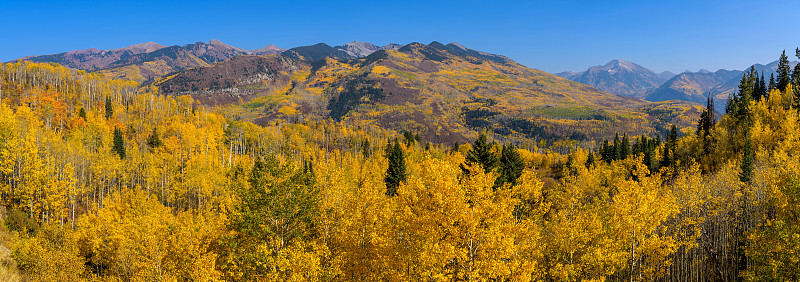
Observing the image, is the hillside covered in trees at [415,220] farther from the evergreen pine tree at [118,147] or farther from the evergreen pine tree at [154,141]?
the evergreen pine tree at [154,141]

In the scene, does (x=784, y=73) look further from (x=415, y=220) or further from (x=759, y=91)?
(x=415, y=220)

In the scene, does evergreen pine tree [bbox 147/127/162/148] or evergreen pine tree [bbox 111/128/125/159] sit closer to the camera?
evergreen pine tree [bbox 111/128/125/159]

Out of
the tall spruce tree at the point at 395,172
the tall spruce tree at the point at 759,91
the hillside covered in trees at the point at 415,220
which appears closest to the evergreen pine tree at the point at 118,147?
the hillside covered in trees at the point at 415,220

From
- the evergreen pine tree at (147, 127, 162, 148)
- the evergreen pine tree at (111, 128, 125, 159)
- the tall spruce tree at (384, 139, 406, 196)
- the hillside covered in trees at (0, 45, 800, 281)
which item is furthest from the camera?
the evergreen pine tree at (147, 127, 162, 148)

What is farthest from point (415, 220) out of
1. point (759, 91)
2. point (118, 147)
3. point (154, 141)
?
point (759, 91)

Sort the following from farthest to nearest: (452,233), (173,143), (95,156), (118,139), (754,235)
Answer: (173,143) → (118,139) → (95,156) → (754,235) → (452,233)

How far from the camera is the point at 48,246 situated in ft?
121

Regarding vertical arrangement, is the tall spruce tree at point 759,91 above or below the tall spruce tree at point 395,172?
above

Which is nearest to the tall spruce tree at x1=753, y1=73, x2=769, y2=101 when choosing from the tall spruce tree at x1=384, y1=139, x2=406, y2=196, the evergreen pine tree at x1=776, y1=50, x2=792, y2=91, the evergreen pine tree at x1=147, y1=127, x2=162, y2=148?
the evergreen pine tree at x1=776, y1=50, x2=792, y2=91

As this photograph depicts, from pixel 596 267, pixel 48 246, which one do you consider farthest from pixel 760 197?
pixel 48 246

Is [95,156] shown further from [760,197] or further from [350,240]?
[760,197]

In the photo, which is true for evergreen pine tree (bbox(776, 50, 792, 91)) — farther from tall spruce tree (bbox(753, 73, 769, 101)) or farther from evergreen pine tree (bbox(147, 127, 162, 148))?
evergreen pine tree (bbox(147, 127, 162, 148))

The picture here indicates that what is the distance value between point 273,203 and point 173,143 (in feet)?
311

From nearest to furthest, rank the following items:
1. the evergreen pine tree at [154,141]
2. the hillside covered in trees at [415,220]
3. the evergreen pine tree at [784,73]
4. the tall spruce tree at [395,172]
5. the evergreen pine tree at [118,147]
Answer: the hillside covered in trees at [415,220] < the tall spruce tree at [395,172] < the evergreen pine tree at [118,147] < the evergreen pine tree at [784,73] < the evergreen pine tree at [154,141]
